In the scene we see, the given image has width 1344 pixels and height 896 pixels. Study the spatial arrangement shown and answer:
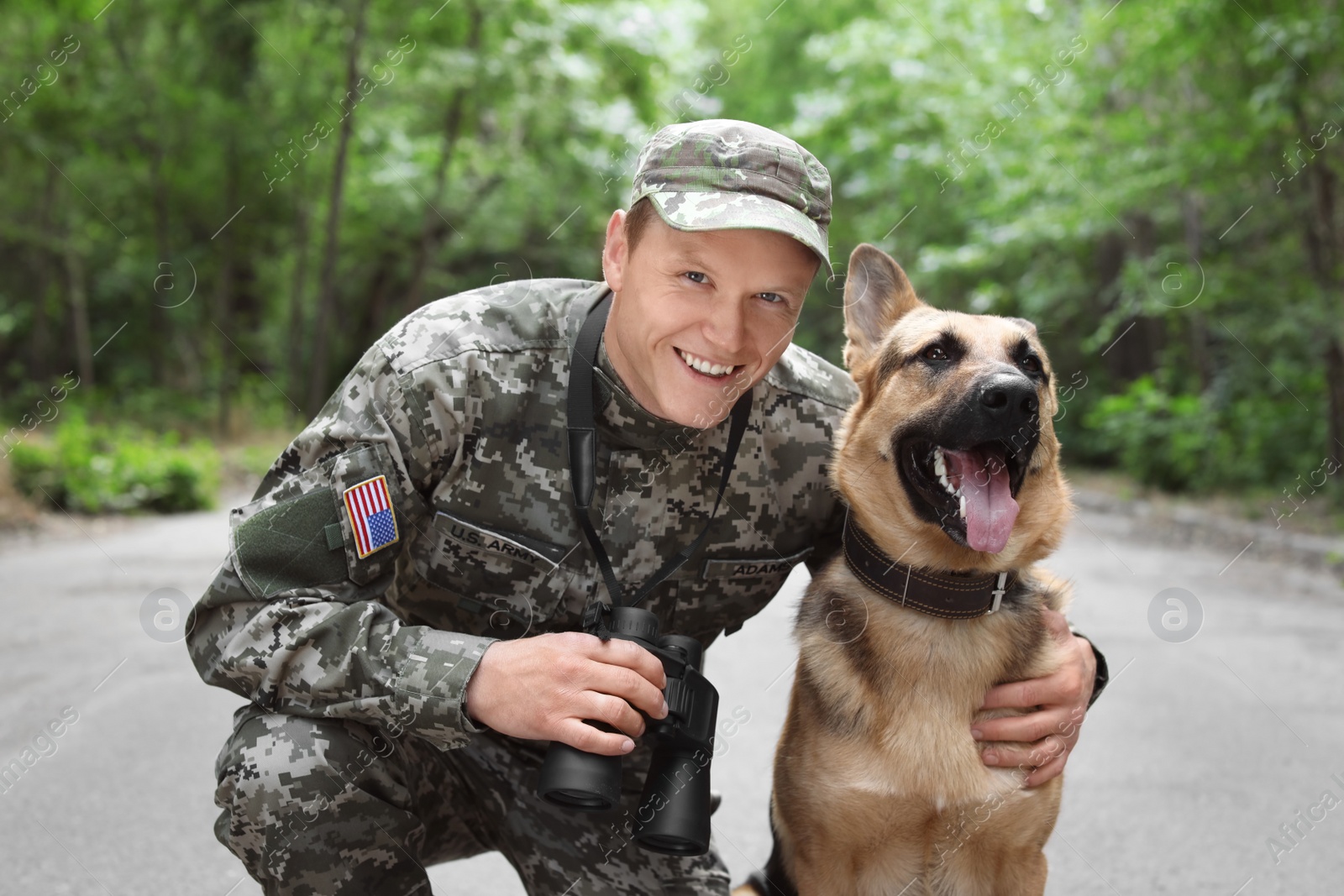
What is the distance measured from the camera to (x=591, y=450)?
7.76 feet

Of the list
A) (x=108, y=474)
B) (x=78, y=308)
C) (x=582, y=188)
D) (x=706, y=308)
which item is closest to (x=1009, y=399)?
(x=706, y=308)

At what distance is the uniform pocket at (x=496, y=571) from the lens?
2484 mm

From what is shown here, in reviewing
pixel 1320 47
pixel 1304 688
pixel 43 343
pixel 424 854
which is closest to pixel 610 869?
pixel 424 854

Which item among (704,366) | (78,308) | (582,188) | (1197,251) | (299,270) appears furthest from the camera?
(78,308)

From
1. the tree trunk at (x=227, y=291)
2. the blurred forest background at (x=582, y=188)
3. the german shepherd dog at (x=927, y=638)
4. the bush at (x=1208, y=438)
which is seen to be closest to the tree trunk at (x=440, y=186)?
the blurred forest background at (x=582, y=188)

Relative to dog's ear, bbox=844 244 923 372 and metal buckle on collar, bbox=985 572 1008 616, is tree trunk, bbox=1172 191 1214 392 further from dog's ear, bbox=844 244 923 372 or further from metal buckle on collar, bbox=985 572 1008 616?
metal buckle on collar, bbox=985 572 1008 616

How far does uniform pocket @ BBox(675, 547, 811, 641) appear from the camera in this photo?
8.75ft

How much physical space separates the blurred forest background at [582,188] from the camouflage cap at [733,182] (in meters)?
4.82

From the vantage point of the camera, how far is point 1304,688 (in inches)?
194

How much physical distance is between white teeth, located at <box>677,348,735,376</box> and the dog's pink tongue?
552 mm

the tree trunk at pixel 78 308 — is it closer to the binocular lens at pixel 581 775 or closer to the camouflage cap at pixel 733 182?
the camouflage cap at pixel 733 182

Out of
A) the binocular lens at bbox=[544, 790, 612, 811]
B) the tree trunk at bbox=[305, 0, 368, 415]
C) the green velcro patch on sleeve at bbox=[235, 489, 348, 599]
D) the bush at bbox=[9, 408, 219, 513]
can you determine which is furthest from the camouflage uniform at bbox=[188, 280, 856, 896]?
the tree trunk at bbox=[305, 0, 368, 415]

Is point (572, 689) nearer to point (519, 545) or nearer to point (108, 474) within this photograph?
A: point (519, 545)

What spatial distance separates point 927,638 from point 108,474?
9.32m
